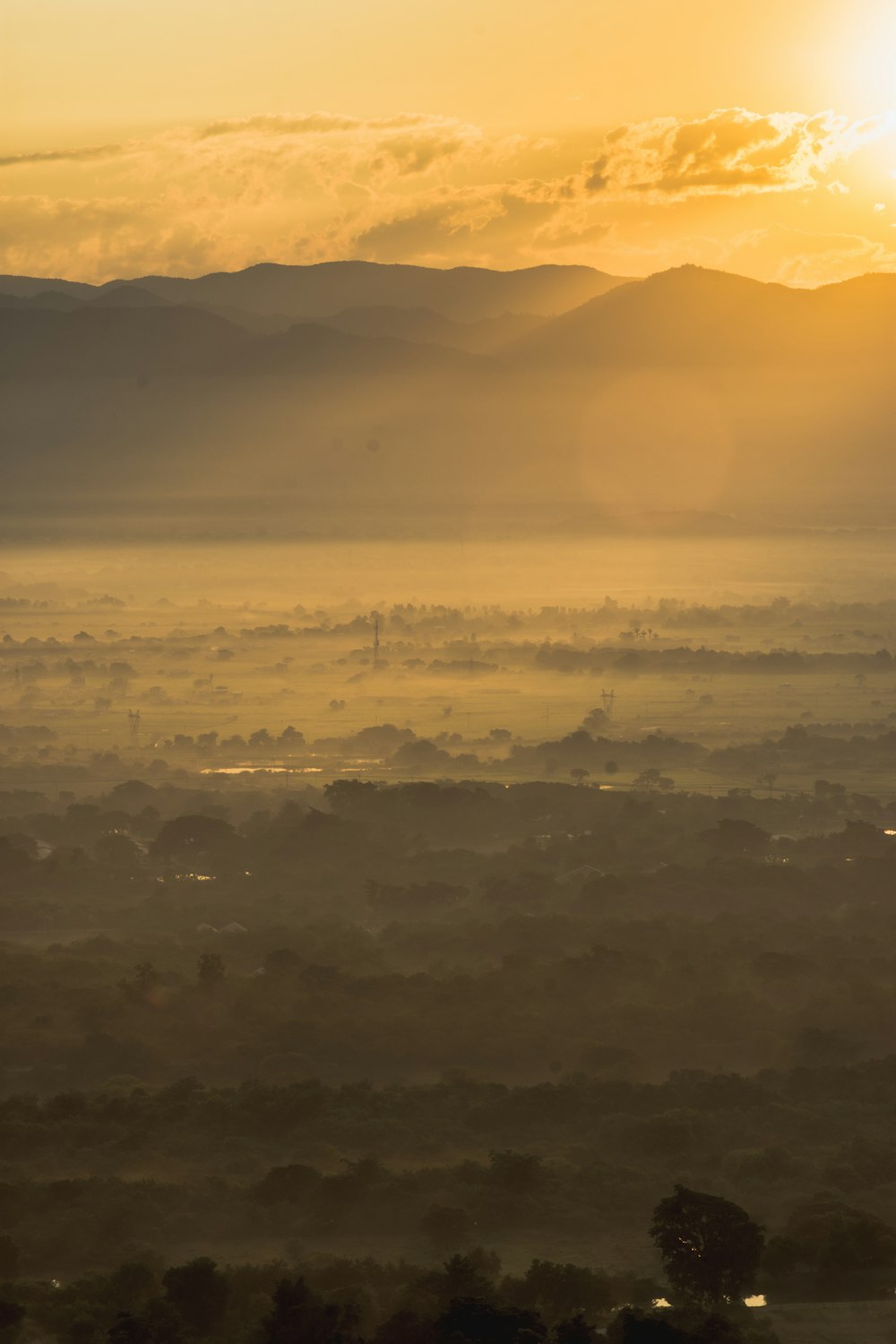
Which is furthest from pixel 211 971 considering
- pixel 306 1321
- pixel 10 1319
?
pixel 306 1321

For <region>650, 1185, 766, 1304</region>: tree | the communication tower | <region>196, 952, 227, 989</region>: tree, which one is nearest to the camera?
<region>650, 1185, 766, 1304</region>: tree

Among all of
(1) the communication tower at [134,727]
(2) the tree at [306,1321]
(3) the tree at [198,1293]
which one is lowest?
(2) the tree at [306,1321]

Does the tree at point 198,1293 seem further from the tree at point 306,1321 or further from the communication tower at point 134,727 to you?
the communication tower at point 134,727

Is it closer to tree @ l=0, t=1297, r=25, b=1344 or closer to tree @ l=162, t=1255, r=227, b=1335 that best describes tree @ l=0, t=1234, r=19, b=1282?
tree @ l=0, t=1297, r=25, b=1344

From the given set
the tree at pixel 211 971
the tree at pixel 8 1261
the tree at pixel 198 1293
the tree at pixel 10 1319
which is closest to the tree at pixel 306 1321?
the tree at pixel 198 1293

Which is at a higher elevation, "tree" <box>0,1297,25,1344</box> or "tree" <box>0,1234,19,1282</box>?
"tree" <box>0,1234,19,1282</box>

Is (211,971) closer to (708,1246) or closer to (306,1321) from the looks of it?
(306,1321)

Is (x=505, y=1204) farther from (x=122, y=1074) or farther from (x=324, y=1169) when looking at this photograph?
(x=122, y=1074)

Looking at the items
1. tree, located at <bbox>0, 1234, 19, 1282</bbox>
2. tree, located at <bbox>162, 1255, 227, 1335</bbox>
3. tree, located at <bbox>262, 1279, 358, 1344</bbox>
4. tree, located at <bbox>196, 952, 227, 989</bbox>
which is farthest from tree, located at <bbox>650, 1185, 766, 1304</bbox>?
tree, located at <bbox>196, 952, 227, 989</bbox>
